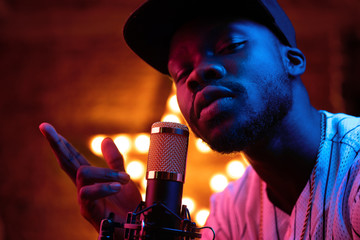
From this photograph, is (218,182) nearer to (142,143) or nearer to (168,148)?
(142,143)

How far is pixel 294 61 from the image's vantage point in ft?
4.98

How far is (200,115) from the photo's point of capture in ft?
4.33

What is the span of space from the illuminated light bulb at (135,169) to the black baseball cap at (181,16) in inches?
58.8

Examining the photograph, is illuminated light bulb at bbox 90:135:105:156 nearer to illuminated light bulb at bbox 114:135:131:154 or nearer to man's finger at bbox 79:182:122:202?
illuminated light bulb at bbox 114:135:131:154

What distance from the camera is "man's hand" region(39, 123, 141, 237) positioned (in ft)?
4.26

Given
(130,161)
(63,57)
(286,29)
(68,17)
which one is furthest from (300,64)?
(68,17)

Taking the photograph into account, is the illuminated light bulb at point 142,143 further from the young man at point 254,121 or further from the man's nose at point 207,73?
the man's nose at point 207,73

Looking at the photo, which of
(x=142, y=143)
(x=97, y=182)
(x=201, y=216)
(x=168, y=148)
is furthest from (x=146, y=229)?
(x=142, y=143)

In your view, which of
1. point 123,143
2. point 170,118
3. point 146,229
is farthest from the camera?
point 123,143

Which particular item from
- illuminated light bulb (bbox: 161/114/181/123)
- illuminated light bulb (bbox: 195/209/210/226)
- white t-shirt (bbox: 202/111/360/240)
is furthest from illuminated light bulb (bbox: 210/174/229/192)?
white t-shirt (bbox: 202/111/360/240)

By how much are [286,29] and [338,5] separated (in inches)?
87.9

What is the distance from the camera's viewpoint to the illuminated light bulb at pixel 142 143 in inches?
121

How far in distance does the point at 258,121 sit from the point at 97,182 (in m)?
0.73

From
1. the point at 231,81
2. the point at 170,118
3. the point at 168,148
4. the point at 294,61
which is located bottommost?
the point at 168,148
